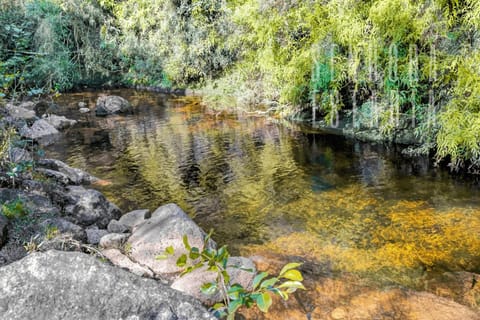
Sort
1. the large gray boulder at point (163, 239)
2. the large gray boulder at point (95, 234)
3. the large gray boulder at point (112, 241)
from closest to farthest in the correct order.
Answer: the large gray boulder at point (163, 239) < the large gray boulder at point (112, 241) < the large gray boulder at point (95, 234)

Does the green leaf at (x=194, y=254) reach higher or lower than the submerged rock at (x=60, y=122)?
higher

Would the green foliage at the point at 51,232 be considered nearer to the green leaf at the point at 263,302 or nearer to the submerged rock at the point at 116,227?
the submerged rock at the point at 116,227

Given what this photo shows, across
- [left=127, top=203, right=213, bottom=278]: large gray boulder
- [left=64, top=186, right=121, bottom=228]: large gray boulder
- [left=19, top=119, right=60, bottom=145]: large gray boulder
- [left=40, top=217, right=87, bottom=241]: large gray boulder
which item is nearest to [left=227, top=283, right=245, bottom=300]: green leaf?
[left=127, top=203, right=213, bottom=278]: large gray boulder

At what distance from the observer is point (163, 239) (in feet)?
15.5

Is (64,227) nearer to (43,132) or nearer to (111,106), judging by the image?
(43,132)

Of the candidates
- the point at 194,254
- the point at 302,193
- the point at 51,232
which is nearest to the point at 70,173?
the point at 51,232

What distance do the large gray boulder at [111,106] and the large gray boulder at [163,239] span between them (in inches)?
462

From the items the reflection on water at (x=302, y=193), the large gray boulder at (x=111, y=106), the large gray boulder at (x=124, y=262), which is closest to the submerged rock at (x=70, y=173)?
the reflection on water at (x=302, y=193)

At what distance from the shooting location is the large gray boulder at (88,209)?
18.1 ft

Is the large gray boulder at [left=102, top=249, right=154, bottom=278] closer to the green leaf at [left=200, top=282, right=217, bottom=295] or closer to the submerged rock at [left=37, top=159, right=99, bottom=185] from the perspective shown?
the green leaf at [left=200, top=282, right=217, bottom=295]

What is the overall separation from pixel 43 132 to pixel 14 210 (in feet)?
31.4

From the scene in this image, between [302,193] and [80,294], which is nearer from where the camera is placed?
[80,294]

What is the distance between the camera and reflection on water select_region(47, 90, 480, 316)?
191 inches

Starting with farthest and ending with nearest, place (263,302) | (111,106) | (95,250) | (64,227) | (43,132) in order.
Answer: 1. (111,106)
2. (43,132)
3. (64,227)
4. (95,250)
5. (263,302)
